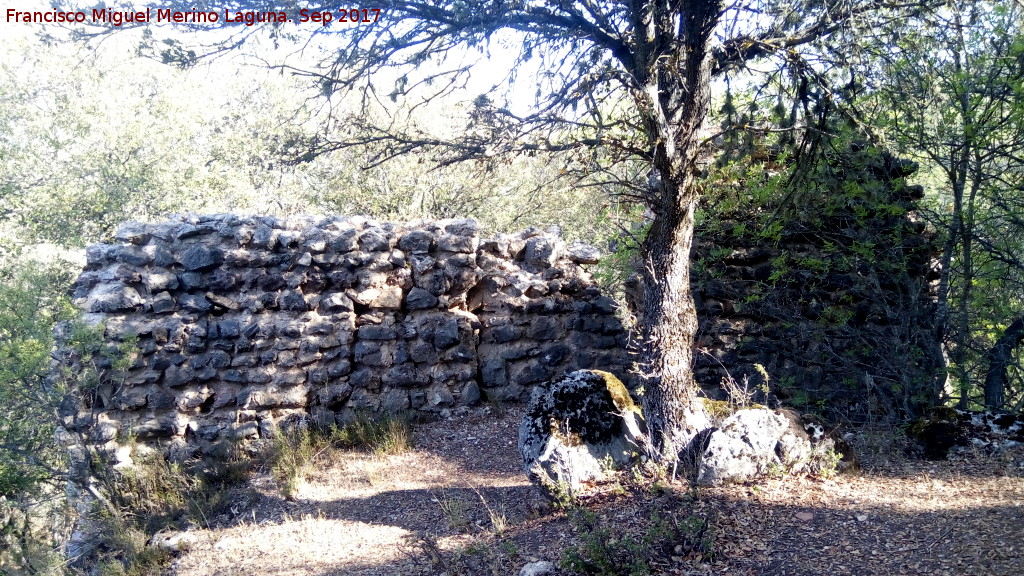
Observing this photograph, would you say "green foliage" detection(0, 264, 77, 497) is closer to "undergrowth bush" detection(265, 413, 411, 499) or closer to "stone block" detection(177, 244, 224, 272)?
"stone block" detection(177, 244, 224, 272)

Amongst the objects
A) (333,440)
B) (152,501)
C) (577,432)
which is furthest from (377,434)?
(577,432)

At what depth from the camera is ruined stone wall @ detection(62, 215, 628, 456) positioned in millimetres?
5742

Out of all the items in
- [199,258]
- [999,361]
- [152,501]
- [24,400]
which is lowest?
[152,501]

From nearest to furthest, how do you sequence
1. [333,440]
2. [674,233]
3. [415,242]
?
[674,233] < [333,440] < [415,242]

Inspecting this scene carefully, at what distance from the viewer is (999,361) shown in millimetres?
5035

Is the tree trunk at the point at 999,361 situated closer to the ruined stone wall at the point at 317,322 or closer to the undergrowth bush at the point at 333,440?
the ruined stone wall at the point at 317,322

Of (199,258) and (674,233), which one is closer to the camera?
(674,233)

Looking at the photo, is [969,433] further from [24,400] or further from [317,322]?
[24,400]

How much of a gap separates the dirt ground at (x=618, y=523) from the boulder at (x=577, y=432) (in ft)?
0.75

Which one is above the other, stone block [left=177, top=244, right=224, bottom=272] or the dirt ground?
stone block [left=177, top=244, right=224, bottom=272]

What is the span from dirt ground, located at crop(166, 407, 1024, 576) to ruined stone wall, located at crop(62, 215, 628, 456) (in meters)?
0.96

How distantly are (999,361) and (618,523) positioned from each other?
3.59 m

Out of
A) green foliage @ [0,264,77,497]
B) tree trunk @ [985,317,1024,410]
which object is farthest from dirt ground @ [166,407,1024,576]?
green foliage @ [0,264,77,497]

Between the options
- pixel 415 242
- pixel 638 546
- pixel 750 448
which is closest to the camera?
pixel 638 546
